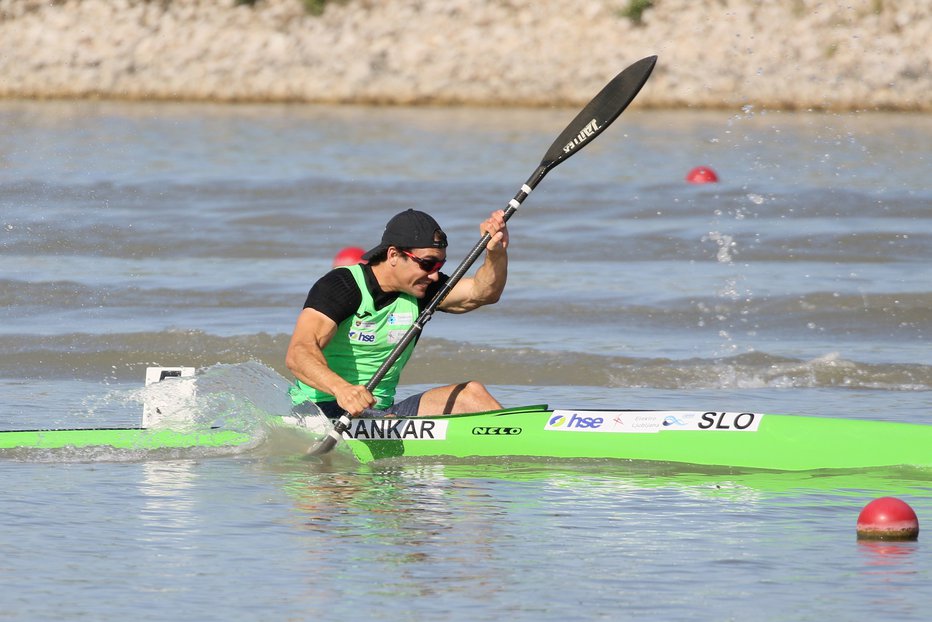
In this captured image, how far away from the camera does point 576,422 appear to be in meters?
7.73

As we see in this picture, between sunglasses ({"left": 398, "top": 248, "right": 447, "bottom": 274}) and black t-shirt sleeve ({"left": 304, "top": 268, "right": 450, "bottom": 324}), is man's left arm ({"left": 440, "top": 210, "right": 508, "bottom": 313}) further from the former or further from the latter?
black t-shirt sleeve ({"left": 304, "top": 268, "right": 450, "bottom": 324})

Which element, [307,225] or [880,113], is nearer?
[307,225]

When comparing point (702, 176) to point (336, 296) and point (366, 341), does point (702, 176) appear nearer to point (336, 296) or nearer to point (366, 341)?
point (366, 341)

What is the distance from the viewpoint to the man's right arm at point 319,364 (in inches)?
288

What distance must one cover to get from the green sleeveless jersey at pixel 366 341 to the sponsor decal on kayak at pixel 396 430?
0.17 metres

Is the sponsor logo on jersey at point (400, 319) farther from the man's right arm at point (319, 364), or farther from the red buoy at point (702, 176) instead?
the red buoy at point (702, 176)

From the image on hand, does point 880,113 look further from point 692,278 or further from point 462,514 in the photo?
point 462,514

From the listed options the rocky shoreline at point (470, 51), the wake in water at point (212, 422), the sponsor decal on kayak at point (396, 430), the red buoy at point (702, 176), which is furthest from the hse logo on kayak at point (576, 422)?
the rocky shoreline at point (470, 51)

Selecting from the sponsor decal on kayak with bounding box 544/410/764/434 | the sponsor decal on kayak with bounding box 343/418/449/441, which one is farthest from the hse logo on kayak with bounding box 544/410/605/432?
the sponsor decal on kayak with bounding box 343/418/449/441

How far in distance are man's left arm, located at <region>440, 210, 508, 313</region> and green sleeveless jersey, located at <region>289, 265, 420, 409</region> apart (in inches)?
8.8

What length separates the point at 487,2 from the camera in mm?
34656

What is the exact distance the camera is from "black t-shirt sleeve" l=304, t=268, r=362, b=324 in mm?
7480

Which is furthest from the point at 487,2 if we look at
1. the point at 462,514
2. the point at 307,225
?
the point at 462,514

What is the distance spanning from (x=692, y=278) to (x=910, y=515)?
8.28m
